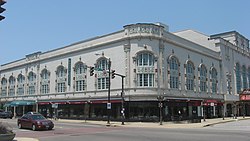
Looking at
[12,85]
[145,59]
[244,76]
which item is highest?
[145,59]

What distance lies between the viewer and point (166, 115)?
43.8 m

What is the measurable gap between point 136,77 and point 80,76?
40.0 ft

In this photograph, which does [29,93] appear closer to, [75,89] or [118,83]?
[75,89]

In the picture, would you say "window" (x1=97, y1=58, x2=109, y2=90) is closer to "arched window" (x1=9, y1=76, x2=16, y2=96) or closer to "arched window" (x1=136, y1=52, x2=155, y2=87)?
"arched window" (x1=136, y1=52, x2=155, y2=87)

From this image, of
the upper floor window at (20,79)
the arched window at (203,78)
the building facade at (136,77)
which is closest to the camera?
the building facade at (136,77)

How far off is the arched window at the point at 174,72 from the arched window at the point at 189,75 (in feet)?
11.1

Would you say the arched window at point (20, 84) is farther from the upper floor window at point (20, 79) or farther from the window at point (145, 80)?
the window at point (145, 80)

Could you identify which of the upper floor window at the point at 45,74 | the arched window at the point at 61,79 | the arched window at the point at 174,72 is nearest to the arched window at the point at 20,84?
the upper floor window at the point at 45,74

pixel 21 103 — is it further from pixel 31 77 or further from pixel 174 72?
pixel 174 72

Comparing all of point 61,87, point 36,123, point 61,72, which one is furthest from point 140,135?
point 61,72

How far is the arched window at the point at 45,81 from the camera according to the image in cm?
5889

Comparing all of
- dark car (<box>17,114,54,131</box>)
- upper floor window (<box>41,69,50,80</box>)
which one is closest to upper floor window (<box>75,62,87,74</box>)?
upper floor window (<box>41,69,50,80</box>)

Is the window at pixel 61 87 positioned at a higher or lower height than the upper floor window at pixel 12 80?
lower

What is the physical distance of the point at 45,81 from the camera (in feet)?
196
